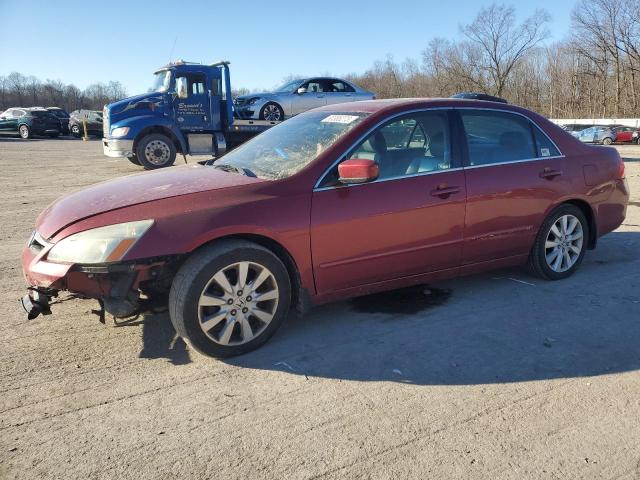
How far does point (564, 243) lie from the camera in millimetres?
4672

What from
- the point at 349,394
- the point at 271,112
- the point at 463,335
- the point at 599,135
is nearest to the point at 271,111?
the point at 271,112

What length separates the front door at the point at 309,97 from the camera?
15.0m

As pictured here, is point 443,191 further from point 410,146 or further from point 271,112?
point 271,112

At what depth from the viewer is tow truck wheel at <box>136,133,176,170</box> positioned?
13.5 meters

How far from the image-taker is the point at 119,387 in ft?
9.67

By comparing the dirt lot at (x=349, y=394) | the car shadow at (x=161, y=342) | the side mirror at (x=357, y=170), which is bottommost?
the dirt lot at (x=349, y=394)

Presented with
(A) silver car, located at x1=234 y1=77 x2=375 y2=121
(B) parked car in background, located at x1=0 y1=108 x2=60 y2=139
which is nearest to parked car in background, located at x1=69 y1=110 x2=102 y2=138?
(B) parked car in background, located at x1=0 y1=108 x2=60 y2=139

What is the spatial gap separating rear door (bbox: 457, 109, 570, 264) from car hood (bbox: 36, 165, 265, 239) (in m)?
1.79

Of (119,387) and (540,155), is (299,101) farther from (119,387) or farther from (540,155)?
(119,387)

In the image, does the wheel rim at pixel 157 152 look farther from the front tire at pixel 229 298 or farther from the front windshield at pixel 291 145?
the front tire at pixel 229 298

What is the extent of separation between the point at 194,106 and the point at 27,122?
24680 millimetres

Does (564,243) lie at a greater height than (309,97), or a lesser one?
lesser

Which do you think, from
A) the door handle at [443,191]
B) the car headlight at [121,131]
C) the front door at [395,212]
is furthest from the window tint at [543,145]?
the car headlight at [121,131]

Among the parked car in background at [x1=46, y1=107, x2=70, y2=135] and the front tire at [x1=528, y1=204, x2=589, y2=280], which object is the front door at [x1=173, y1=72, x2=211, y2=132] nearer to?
the front tire at [x1=528, y1=204, x2=589, y2=280]
